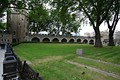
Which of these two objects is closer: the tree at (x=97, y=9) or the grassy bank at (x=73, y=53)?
the grassy bank at (x=73, y=53)

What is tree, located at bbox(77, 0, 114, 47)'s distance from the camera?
1271 inches

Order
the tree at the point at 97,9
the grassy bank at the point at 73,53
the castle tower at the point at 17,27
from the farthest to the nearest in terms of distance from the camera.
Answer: the castle tower at the point at 17,27, the tree at the point at 97,9, the grassy bank at the point at 73,53

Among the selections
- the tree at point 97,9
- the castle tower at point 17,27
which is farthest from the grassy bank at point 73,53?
the castle tower at point 17,27

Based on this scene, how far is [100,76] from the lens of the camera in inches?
377

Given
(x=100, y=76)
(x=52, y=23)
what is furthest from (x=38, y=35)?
(x=100, y=76)

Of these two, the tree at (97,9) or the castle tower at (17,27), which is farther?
the castle tower at (17,27)

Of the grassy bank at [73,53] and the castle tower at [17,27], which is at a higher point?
the castle tower at [17,27]

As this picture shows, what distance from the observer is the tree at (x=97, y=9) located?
1271 inches

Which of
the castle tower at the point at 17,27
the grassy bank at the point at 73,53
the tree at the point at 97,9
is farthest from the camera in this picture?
the castle tower at the point at 17,27

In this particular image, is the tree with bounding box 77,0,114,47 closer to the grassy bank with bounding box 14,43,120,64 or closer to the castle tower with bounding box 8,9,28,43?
the grassy bank with bounding box 14,43,120,64

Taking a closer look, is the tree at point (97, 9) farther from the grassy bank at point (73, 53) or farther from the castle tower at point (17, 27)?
the castle tower at point (17, 27)

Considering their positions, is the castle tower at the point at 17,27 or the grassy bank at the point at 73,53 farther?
the castle tower at the point at 17,27

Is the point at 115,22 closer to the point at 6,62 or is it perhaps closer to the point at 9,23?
the point at 6,62

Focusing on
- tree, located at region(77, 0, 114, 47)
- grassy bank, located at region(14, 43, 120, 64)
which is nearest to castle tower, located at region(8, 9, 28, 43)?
tree, located at region(77, 0, 114, 47)
